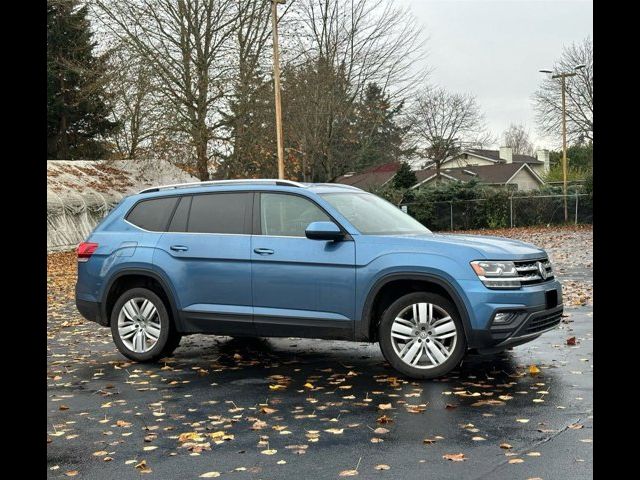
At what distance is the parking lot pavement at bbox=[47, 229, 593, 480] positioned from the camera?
5129 mm

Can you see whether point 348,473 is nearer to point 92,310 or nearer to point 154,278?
point 154,278

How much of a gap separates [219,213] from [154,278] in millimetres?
1018

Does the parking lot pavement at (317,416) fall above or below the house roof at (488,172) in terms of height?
below

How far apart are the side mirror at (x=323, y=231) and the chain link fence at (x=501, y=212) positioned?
35564 millimetres

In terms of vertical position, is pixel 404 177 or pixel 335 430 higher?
pixel 404 177

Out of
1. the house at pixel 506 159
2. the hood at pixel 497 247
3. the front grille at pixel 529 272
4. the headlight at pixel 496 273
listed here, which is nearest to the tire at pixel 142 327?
the hood at pixel 497 247

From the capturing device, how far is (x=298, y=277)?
7957mm

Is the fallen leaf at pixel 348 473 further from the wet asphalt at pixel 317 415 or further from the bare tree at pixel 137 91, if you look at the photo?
the bare tree at pixel 137 91

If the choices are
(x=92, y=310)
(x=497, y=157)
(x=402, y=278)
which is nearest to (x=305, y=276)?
(x=402, y=278)

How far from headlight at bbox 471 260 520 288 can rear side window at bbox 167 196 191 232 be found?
3.31 meters

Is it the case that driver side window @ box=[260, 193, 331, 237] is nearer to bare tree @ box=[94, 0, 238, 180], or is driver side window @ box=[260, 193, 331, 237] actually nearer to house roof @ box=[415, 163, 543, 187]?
bare tree @ box=[94, 0, 238, 180]

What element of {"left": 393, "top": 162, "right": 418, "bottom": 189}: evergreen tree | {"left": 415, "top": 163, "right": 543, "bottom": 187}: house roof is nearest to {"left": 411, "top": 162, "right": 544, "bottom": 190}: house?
{"left": 415, "top": 163, "right": 543, "bottom": 187}: house roof

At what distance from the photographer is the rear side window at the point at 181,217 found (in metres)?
8.91
